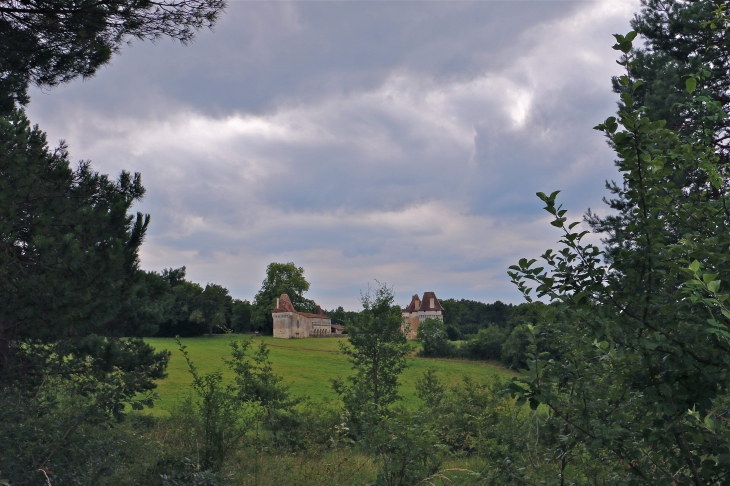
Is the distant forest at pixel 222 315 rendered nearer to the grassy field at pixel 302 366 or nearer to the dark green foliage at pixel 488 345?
the dark green foliage at pixel 488 345

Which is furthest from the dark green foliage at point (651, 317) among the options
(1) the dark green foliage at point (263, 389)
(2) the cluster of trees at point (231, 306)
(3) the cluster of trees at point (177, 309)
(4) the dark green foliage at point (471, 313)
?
(4) the dark green foliage at point (471, 313)

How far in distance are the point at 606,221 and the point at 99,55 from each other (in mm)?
12173

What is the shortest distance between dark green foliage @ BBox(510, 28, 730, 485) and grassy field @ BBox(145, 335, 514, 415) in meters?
14.2

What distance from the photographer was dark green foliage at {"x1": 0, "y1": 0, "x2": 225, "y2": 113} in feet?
22.0

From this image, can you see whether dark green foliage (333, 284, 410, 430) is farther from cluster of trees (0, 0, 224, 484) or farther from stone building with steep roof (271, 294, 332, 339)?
stone building with steep roof (271, 294, 332, 339)

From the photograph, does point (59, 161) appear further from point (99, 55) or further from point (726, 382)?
point (726, 382)

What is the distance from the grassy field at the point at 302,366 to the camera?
87.5ft

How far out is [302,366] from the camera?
4169cm

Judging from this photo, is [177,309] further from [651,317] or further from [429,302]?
[651,317]

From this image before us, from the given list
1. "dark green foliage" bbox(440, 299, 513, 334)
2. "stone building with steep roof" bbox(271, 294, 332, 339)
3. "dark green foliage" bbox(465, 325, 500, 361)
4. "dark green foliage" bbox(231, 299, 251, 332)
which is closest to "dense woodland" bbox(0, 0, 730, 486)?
"dark green foliage" bbox(465, 325, 500, 361)

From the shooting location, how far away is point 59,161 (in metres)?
9.07

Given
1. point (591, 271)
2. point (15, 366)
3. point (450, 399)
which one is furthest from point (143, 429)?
point (591, 271)

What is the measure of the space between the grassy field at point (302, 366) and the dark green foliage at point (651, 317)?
14.2m

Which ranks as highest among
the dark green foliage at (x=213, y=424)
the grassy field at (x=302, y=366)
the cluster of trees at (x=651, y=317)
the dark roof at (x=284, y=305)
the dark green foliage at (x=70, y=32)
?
the dark green foliage at (x=70, y=32)
